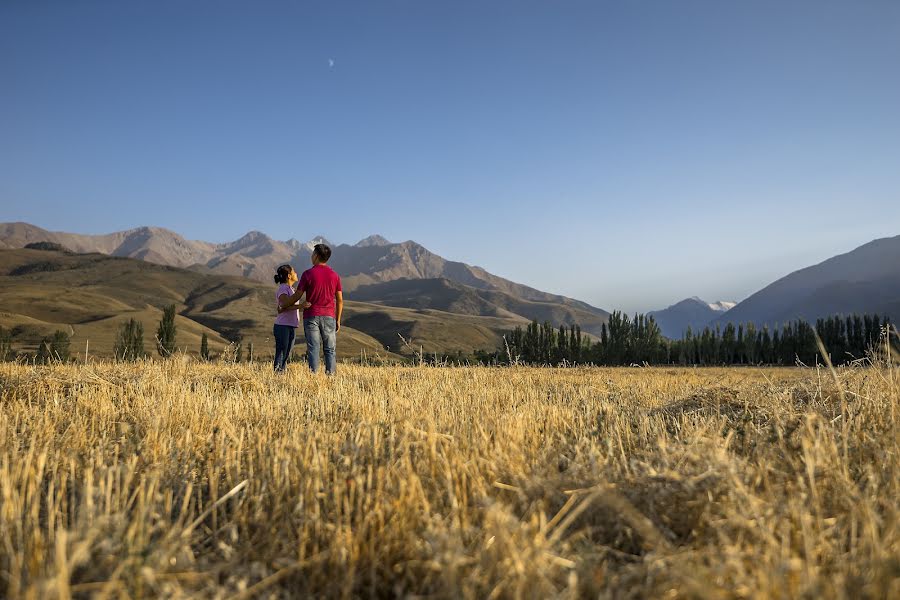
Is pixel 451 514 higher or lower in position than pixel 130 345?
lower

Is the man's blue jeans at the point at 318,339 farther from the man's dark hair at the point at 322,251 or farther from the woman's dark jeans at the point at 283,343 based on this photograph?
the man's dark hair at the point at 322,251

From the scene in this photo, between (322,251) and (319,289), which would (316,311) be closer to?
(319,289)

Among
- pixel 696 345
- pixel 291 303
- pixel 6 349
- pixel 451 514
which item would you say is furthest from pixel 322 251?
pixel 696 345

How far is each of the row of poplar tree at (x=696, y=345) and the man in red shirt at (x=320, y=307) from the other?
49.7 meters

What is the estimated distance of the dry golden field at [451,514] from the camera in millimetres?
1809

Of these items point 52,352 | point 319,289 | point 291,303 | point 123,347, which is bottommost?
point 52,352

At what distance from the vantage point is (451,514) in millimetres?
2463

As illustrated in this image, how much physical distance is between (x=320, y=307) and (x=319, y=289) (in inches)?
13.9

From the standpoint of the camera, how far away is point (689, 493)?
8.20 feet

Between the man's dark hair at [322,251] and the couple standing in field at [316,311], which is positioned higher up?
the man's dark hair at [322,251]

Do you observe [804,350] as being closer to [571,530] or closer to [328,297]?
[328,297]

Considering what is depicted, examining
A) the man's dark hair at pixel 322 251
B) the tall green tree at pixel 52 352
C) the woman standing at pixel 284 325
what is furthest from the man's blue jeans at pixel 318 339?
the tall green tree at pixel 52 352

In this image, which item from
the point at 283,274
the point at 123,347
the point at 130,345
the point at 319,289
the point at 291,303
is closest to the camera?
the point at 319,289

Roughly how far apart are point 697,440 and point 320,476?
2.33 metres
